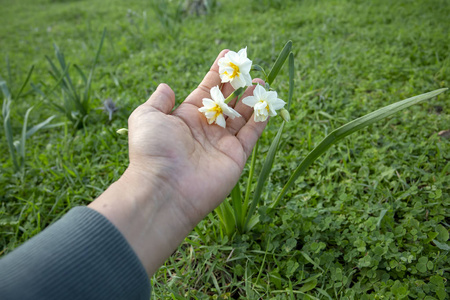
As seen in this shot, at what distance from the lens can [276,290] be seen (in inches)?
50.2

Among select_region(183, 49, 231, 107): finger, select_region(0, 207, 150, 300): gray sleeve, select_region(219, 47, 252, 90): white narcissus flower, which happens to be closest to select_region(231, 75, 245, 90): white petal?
select_region(219, 47, 252, 90): white narcissus flower

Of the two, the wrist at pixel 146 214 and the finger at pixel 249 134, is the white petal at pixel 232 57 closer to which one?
the finger at pixel 249 134

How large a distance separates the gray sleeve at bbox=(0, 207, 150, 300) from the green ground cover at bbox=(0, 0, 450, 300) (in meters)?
0.39

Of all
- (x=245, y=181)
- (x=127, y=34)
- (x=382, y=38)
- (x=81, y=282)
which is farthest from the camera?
(x=127, y=34)

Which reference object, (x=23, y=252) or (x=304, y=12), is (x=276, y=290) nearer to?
(x=23, y=252)

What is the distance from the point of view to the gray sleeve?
86 centimetres

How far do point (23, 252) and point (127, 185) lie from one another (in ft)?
1.27

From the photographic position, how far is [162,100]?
1430 mm

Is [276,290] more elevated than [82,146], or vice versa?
[82,146]

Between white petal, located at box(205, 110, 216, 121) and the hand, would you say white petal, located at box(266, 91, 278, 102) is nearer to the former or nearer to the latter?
the hand

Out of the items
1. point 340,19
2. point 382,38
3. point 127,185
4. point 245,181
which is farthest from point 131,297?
point 340,19

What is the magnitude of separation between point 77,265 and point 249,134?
2.78ft

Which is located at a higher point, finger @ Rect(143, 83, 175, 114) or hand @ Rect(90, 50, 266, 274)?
finger @ Rect(143, 83, 175, 114)

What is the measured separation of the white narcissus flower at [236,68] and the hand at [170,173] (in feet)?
0.47
